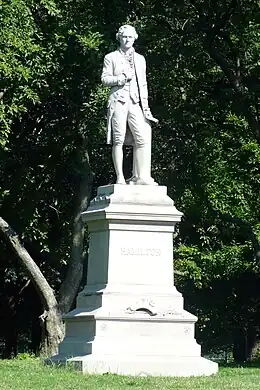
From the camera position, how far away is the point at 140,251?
61.1ft

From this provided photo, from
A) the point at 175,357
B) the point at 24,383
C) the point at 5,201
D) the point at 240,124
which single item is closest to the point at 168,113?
the point at 240,124

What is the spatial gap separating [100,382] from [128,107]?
5591 millimetres

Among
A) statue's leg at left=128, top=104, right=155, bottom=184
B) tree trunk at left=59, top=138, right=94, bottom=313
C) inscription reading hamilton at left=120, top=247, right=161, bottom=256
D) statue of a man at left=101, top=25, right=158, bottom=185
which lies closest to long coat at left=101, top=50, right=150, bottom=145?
statue of a man at left=101, top=25, right=158, bottom=185

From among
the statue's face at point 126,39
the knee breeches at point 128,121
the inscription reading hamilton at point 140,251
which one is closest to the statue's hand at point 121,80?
the knee breeches at point 128,121

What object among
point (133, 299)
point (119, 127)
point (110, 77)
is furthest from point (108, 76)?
point (133, 299)

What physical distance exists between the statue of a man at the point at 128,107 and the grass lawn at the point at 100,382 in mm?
3785

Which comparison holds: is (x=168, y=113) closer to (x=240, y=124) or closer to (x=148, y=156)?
(x=240, y=124)

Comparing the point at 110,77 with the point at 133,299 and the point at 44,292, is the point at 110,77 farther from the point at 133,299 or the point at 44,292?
the point at 44,292

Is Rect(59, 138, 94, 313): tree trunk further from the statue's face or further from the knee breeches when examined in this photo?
the knee breeches

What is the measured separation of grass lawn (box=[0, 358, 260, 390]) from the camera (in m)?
14.6

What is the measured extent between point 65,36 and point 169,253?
13113mm

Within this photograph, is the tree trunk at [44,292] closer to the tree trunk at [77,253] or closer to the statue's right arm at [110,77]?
the tree trunk at [77,253]

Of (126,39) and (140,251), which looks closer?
(140,251)

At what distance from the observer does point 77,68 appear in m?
31.7
